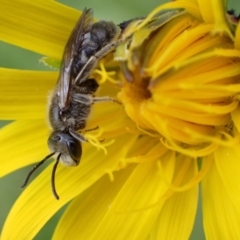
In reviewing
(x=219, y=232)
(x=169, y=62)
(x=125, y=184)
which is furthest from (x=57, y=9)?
(x=219, y=232)

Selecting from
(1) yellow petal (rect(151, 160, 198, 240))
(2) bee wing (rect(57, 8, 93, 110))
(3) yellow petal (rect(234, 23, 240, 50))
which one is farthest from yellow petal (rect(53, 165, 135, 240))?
(3) yellow petal (rect(234, 23, 240, 50))

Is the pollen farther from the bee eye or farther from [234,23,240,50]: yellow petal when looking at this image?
the bee eye

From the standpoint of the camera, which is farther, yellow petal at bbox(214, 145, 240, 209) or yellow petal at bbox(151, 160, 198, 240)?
yellow petal at bbox(151, 160, 198, 240)

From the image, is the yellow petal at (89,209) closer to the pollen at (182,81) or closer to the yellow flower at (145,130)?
the yellow flower at (145,130)

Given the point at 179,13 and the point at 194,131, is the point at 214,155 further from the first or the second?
the point at 179,13

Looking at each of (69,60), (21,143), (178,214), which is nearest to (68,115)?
(69,60)

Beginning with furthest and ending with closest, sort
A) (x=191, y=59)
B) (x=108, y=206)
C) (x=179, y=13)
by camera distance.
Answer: (x=108, y=206) < (x=179, y=13) < (x=191, y=59)
